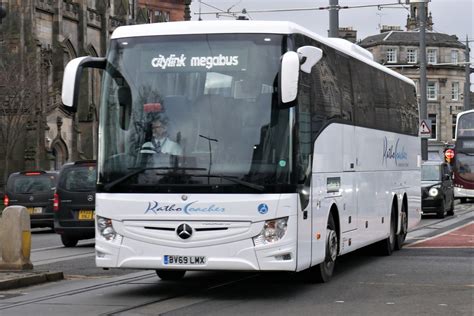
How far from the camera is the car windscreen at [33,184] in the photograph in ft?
94.4

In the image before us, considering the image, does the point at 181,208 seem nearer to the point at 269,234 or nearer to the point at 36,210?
the point at 269,234

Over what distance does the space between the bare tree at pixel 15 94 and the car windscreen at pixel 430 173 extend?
26.1 m

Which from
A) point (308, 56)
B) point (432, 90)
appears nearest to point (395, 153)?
point (308, 56)

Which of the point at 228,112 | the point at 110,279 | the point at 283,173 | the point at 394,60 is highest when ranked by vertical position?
the point at 394,60

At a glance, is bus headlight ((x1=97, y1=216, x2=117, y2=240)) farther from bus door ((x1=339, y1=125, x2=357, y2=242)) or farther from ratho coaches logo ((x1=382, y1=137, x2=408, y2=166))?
ratho coaches logo ((x1=382, y1=137, x2=408, y2=166))

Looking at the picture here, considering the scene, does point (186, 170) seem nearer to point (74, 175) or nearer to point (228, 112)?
point (228, 112)

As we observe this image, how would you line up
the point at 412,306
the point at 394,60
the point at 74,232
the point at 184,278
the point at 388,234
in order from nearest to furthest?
the point at 412,306
the point at 184,278
the point at 388,234
the point at 74,232
the point at 394,60

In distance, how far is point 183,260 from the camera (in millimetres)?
11367

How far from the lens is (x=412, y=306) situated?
36.1 feet

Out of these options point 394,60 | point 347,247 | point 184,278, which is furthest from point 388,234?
point 394,60

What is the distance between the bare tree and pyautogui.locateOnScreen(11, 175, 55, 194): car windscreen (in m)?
24.4

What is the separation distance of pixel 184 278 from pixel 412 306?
4.26 m

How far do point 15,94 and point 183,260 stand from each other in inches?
1727

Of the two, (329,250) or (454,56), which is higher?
(454,56)
